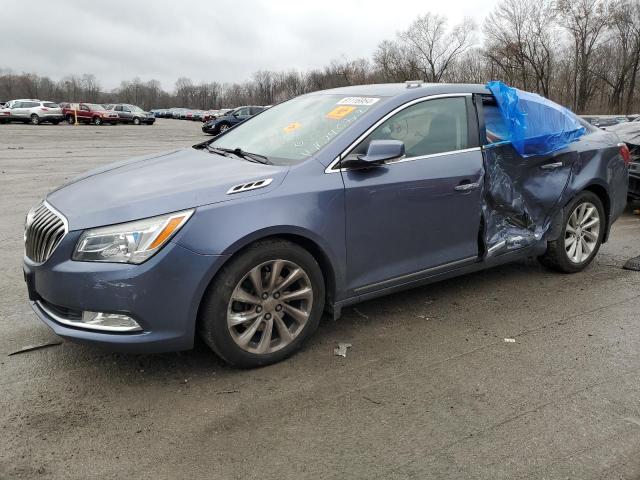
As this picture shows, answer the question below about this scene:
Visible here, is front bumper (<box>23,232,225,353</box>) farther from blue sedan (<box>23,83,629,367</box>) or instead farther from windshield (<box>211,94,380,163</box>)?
windshield (<box>211,94,380,163</box>)

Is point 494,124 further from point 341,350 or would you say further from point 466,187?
point 341,350

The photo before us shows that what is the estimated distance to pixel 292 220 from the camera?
10.7 feet

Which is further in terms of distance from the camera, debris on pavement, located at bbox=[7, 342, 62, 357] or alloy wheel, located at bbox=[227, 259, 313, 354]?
debris on pavement, located at bbox=[7, 342, 62, 357]

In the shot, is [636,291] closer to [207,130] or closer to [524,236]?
[524,236]

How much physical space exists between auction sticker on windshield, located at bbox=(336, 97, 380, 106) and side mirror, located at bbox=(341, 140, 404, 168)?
0.53 meters

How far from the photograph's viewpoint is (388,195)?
368 cm

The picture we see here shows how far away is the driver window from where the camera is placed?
3846mm

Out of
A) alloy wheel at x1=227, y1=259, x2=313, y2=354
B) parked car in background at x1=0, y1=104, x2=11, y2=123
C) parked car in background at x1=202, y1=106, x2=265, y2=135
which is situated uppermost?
parked car in background at x1=0, y1=104, x2=11, y2=123

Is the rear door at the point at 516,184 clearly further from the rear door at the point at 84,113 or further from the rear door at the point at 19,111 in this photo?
the rear door at the point at 84,113

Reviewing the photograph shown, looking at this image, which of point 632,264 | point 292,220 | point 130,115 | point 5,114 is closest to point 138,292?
point 292,220

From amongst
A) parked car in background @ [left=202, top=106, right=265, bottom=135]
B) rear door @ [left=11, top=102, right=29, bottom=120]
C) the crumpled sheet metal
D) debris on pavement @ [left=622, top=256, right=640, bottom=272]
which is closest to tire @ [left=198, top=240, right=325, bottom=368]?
the crumpled sheet metal

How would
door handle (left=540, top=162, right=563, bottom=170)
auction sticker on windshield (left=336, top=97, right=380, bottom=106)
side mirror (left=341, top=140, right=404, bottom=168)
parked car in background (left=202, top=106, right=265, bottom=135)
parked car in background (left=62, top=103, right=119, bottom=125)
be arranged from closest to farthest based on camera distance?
side mirror (left=341, top=140, right=404, bottom=168) → auction sticker on windshield (left=336, top=97, right=380, bottom=106) → door handle (left=540, top=162, right=563, bottom=170) → parked car in background (left=202, top=106, right=265, bottom=135) → parked car in background (left=62, top=103, right=119, bottom=125)

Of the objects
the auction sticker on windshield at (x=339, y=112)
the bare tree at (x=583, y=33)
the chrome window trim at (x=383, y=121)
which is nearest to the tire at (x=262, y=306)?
the chrome window trim at (x=383, y=121)

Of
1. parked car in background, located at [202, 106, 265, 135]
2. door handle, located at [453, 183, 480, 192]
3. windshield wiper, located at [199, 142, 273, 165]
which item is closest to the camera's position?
windshield wiper, located at [199, 142, 273, 165]
